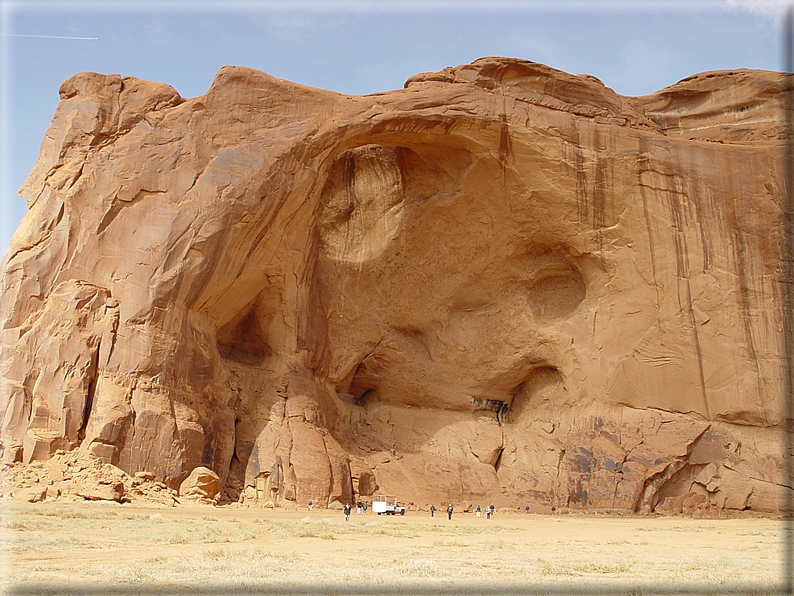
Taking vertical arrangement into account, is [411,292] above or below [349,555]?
above

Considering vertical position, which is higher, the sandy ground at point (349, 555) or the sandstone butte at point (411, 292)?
the sandstone butte at point (411, 292)

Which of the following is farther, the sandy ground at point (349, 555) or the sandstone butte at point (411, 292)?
the sandstone butte at point (411, 292)

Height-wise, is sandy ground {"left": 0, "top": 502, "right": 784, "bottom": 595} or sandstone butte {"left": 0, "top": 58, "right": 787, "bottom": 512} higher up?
sandstone butte {"left": 0, "top": 58, "right": 787, "bottom": 512}

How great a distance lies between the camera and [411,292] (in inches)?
976

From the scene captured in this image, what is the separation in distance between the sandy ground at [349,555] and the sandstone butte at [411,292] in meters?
4.10

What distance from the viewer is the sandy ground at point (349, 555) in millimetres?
7555

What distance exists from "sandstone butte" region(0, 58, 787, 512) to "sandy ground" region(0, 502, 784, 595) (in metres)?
4.10

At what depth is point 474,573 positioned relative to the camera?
28.3 feet

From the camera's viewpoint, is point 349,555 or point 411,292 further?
point 411,292

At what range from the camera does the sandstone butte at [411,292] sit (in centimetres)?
1902

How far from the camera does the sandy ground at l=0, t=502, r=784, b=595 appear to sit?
7555 millimetres

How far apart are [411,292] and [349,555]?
1500cm

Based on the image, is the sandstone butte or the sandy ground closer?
the sandy ground

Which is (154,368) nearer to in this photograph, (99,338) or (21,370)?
(99,338)
